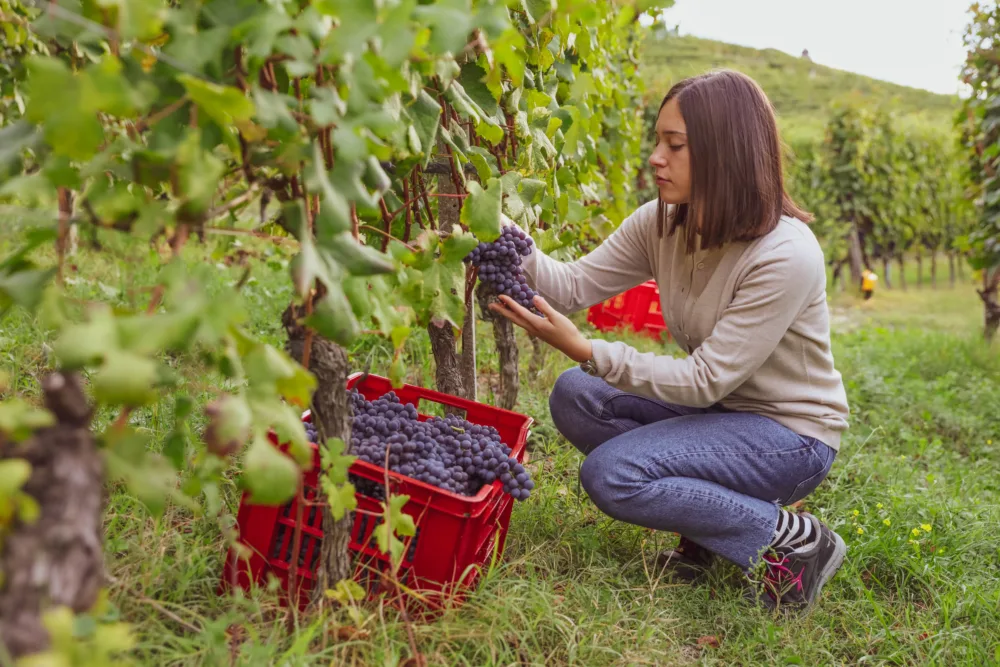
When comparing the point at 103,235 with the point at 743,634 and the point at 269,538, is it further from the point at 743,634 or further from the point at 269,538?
the point at 743,634

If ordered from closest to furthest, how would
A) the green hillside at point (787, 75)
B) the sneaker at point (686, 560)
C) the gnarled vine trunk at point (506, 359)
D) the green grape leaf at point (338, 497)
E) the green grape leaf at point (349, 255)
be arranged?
the green grape leaf at point (349, 255) → the green grape leaf at point (338, 497) → the sneaker at point (686, 560) → the gnarled vine trunk at point (506, 359) → the green hillside at point (787, 75)

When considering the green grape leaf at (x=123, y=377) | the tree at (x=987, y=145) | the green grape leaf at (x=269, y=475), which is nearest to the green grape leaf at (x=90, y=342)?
the green grape leaf at (x=123, y=377)

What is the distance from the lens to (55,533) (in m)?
0.91

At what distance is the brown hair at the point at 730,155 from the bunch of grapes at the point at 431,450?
806 millimetres

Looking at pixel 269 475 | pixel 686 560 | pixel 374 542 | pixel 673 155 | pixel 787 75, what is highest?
pixel 787 75

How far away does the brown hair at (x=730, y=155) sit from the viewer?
78.1 inches

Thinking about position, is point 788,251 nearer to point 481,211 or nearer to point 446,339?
point 481,211

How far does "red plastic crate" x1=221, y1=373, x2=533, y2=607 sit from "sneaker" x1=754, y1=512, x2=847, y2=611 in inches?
33.1

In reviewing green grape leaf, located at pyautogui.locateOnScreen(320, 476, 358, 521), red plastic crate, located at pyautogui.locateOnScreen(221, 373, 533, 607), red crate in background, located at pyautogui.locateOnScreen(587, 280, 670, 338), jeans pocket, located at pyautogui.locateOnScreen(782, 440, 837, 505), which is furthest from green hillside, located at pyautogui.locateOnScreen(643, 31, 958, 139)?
green grape leaf, located at pyautogui.locateOnScreen(320, 476, 358, 521)

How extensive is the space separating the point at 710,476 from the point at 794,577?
33 centimetres

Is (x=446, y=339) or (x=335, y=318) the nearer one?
(x=335, y=318)

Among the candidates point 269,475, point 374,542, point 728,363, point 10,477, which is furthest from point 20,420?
point 728,363

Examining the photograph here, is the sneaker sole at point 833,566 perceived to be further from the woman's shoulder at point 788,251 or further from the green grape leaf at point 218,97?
the green grape leaf at point 218,97

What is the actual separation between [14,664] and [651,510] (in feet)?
4.90
